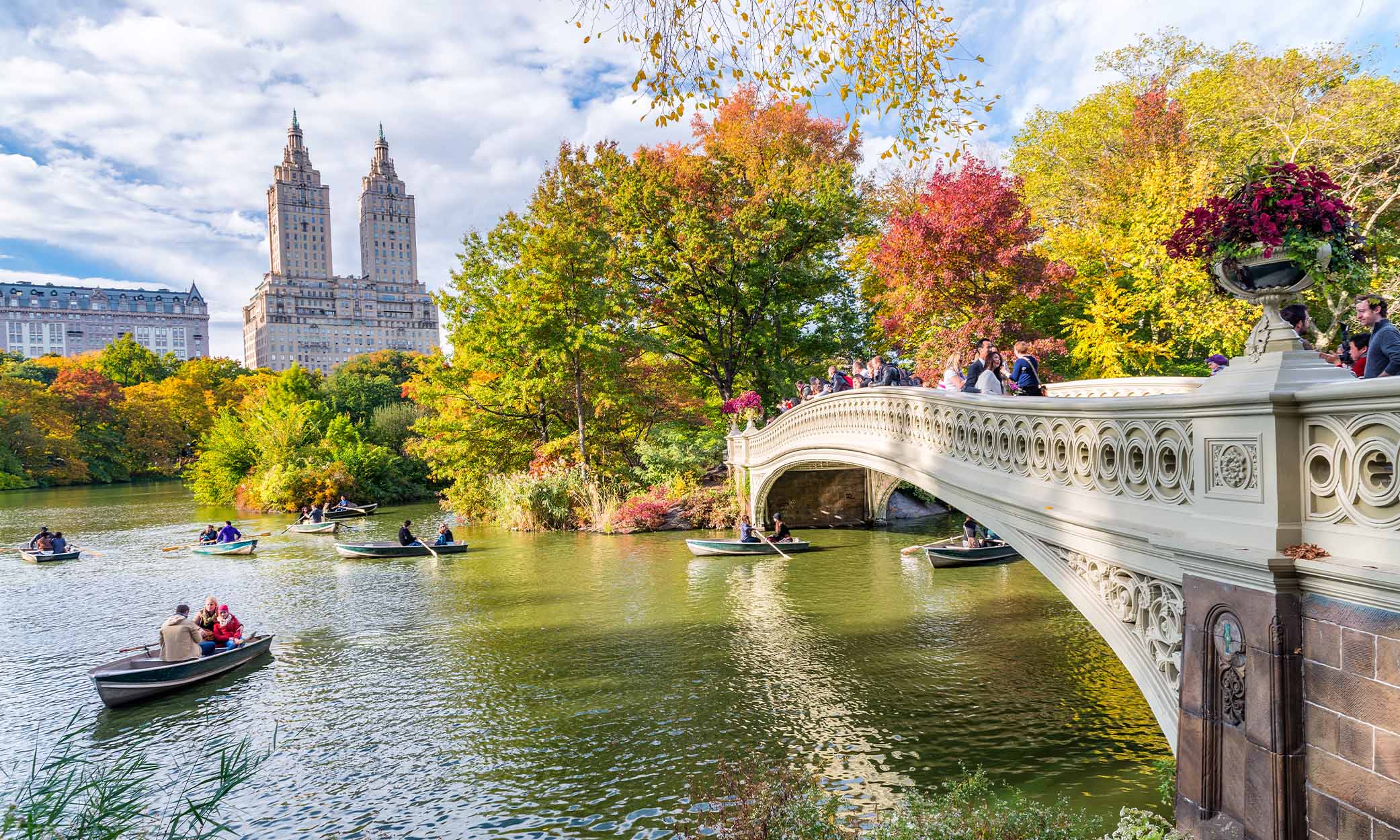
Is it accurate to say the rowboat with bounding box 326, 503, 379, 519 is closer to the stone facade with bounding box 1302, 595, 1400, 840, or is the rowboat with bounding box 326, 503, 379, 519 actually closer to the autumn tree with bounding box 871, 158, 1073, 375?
the autumn tree with bounding box 871, 158, 1073, 375

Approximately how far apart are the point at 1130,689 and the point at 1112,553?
5378mm

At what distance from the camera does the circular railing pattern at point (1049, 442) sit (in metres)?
5.43

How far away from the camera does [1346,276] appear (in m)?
4.55

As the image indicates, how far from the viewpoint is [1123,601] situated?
608cm

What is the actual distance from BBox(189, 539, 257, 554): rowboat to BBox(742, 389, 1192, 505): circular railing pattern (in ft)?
62.4

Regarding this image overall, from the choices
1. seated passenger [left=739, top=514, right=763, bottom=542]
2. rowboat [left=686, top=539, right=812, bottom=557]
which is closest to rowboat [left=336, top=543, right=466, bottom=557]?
rowboat [left=686, top=539, right=812, bottom=557]

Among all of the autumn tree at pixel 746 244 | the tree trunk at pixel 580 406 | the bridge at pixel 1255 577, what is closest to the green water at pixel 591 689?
the bridge at pixel 1255 577

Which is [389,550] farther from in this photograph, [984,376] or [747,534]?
[984,376]

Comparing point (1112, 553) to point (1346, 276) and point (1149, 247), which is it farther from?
point (1149, 247)

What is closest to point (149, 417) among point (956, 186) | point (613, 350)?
point (613, 350)

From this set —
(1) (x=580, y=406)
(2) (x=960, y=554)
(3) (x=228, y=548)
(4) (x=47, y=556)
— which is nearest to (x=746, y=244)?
(1) (x=580, y=406)

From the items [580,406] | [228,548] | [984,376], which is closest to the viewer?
[984,376]

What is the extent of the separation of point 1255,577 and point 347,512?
34.7 metres

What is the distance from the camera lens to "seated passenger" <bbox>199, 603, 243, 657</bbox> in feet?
39.3
